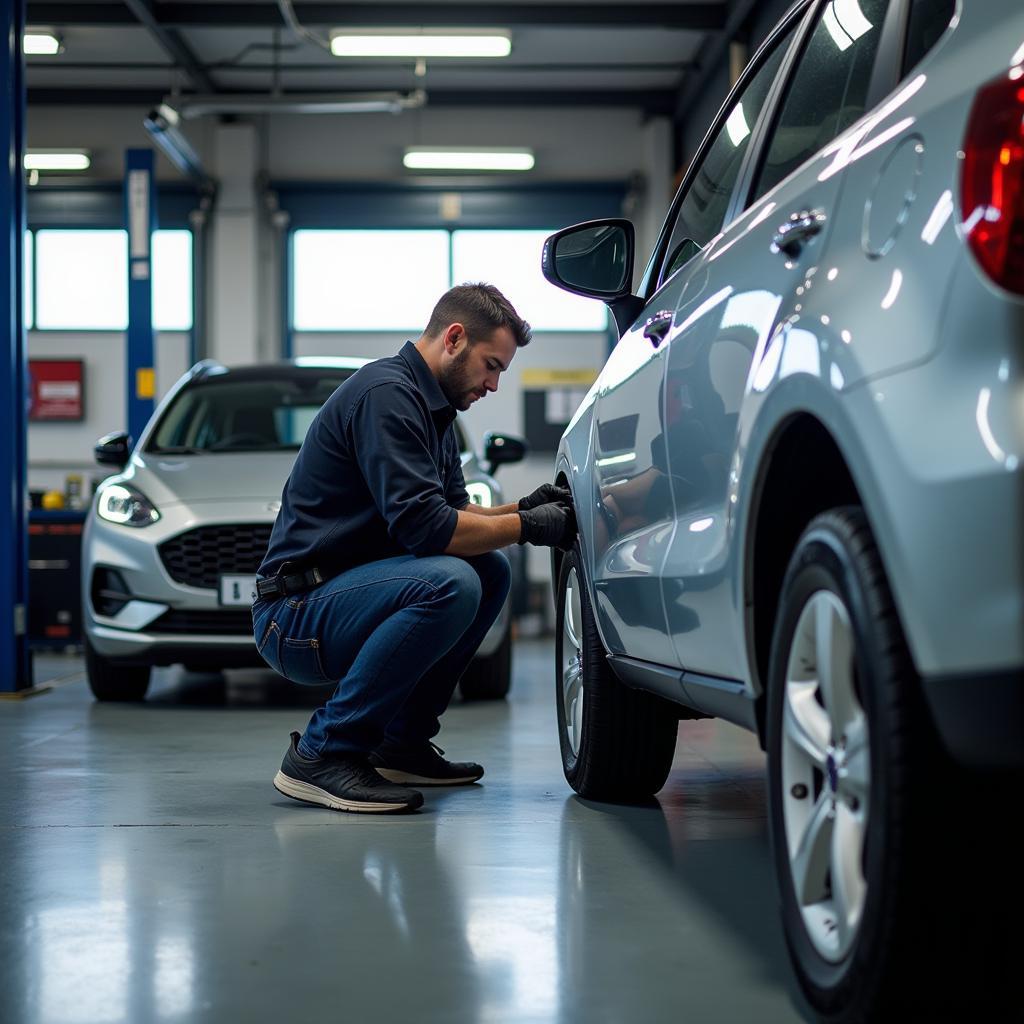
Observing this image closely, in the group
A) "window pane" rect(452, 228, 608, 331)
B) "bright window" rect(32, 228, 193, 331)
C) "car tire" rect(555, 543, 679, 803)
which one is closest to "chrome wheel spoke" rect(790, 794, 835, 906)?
"car tire" rect(555, 543, 679, 803)

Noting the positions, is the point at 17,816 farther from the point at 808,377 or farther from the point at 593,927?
the point at 808,377

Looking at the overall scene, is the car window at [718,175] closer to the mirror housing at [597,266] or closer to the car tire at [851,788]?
the mirror housing at [597,266]

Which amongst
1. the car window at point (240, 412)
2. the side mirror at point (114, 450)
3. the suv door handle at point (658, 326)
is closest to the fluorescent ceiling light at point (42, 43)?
the car window at point (240, 412)

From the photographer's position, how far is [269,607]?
3.33 m

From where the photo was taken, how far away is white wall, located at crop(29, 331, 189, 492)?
1271 centimetres

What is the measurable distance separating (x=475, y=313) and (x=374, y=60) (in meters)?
9.45

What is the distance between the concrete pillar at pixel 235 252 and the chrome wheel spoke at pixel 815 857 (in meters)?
11.3

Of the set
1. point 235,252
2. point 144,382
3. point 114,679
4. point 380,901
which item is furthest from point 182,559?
point 235,252

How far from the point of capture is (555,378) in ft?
42.0

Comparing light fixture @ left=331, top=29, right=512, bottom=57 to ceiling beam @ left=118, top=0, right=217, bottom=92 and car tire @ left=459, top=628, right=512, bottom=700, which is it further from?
car tire @ left=459, top=628, right=512, bottom=700

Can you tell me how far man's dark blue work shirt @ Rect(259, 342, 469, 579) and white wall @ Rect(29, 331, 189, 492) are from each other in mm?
9763

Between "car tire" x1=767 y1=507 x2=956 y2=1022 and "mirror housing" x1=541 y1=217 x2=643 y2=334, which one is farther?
"mirror housing" x1=541 y1=217 x2=643 y2=334

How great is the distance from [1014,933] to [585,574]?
168cm

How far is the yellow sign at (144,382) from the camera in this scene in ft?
28.8
